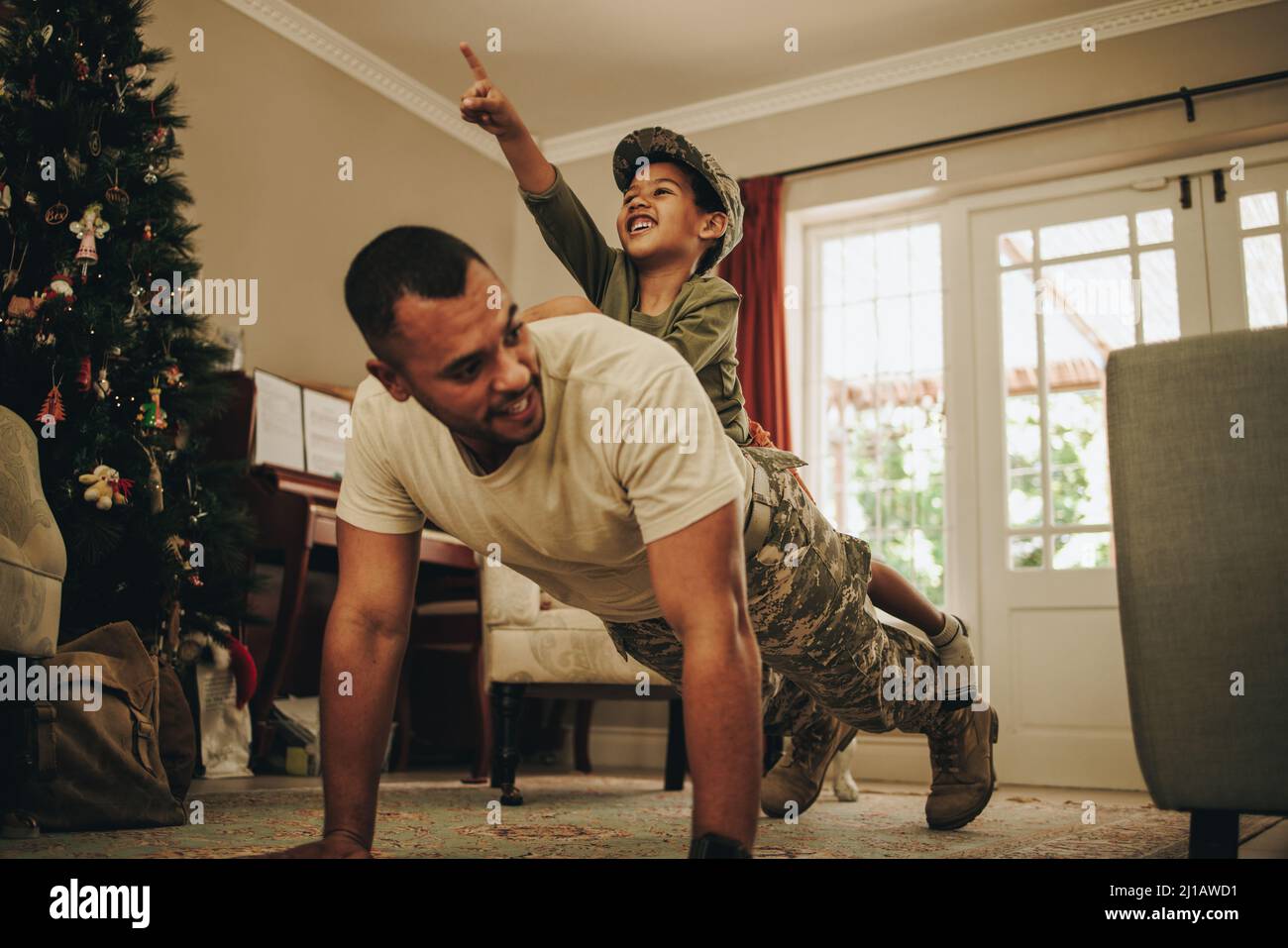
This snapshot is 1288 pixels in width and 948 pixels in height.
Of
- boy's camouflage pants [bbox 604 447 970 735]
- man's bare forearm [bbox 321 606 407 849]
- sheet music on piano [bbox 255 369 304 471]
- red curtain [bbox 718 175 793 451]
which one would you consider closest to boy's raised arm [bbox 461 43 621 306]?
boy's camouflage pants [bbox 604 447 970 735]

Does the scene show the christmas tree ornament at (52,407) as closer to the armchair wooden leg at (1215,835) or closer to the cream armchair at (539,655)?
the cream armchair at (539,655)

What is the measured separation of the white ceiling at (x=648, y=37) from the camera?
14.6 ft

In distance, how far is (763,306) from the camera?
16.2ft

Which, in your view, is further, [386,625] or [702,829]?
[386,625]

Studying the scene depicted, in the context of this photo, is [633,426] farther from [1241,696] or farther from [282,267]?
[282,267]

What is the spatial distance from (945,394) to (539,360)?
12.1ft

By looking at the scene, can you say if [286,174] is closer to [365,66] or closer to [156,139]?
[365,66]

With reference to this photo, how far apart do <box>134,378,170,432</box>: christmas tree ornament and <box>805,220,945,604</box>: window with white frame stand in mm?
2938

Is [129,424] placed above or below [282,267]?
below

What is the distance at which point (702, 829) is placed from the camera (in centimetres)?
117

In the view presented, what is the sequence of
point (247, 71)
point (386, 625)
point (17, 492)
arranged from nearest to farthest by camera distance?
point (386, 625) → point (17, 492) → point (247, 71)

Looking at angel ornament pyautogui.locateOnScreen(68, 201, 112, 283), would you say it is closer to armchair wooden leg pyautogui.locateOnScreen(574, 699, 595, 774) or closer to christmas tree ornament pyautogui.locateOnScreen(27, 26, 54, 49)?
christmas tree ornament pyautogui.locateOnScreen(27, 26, 54, 49)

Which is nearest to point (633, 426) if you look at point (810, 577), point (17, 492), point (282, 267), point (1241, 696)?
point (810, 577)

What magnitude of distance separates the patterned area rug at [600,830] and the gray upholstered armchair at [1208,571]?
0.32 metres
